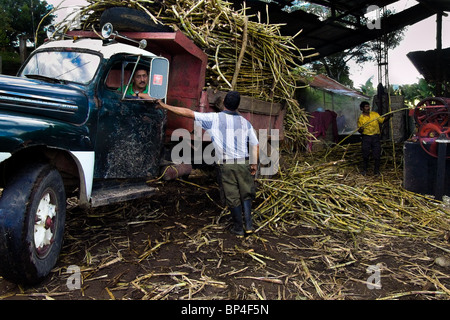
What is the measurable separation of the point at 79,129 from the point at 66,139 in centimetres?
21

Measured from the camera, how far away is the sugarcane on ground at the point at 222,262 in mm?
2857

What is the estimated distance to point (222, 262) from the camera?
342cm

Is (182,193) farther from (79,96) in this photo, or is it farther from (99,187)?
(79,96)

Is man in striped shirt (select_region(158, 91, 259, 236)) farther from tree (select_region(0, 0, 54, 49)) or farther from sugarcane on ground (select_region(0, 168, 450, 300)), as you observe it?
tree (select_region(0, 0, 54, 49))

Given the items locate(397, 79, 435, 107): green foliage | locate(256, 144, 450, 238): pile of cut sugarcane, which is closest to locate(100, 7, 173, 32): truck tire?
locate(256, 144, 450, 238): pile of cut sugarcane

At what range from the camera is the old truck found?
2.65 metres

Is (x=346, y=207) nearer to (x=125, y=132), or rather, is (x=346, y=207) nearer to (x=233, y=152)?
(x=233, y=152)

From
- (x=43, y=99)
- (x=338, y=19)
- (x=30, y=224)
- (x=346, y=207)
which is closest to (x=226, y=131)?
(x=43, y=99)

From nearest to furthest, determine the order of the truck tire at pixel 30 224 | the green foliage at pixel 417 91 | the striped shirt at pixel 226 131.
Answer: the truck tire at pixel 30 224, the striped shirt at pixel 226 131, the green foliage at pixel 417 91

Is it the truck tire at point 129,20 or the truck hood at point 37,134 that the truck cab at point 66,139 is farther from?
the truck tire at point 129,20

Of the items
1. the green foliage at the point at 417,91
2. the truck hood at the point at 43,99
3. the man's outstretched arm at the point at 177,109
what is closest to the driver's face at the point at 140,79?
the man's outstretched arm at the point at 177,109

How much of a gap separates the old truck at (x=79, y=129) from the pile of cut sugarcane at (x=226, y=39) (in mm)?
350

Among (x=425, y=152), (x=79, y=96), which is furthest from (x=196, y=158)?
(x=425, y=152)

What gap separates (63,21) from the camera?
4738mm
